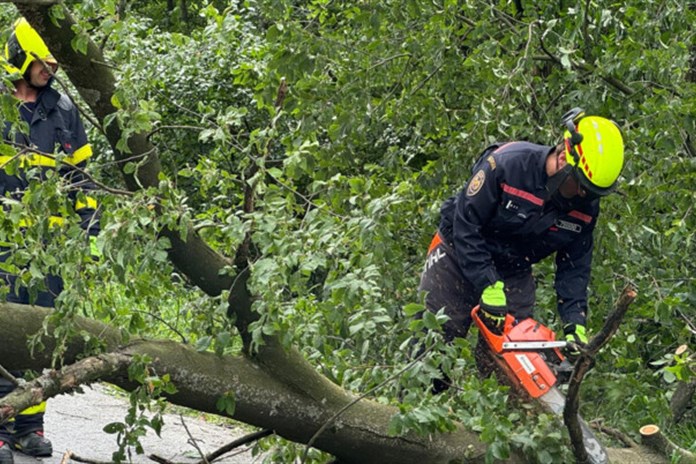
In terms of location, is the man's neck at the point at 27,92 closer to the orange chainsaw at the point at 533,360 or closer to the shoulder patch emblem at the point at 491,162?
the shoulder patch emblem at the point at 491,162

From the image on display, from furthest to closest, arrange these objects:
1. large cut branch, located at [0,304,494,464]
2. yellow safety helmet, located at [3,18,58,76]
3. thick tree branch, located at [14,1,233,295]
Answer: yellow safety helmet, located at [3,18,58,76]
large cut branch, located at [0,304,494,464]
thick tree branch, located at [14,1,233,295]

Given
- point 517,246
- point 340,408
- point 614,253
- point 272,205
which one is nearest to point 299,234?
point 272,205

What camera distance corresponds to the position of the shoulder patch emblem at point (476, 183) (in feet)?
15.2

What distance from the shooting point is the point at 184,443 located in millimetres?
5434

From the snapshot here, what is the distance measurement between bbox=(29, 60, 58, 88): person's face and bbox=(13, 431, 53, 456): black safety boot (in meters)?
1.53

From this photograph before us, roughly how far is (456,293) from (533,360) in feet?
2.73

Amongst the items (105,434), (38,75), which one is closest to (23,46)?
(38,75)

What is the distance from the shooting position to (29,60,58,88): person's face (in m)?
4.51

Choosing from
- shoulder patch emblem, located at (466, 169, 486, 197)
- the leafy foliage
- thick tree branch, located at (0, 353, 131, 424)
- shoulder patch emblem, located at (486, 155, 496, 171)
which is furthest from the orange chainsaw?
thick tree branch, located at (0, 353, 131, 424)

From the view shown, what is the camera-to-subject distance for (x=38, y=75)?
457cm

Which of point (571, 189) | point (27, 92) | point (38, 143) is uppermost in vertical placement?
point (27, 92)

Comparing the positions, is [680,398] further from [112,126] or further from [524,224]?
[112,126]

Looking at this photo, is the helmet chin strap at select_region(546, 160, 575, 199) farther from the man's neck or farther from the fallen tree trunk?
the man's neck

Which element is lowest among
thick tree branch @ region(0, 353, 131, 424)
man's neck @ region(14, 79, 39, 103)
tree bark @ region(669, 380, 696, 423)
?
tree bark @ region(669, 380, 696, 423)
